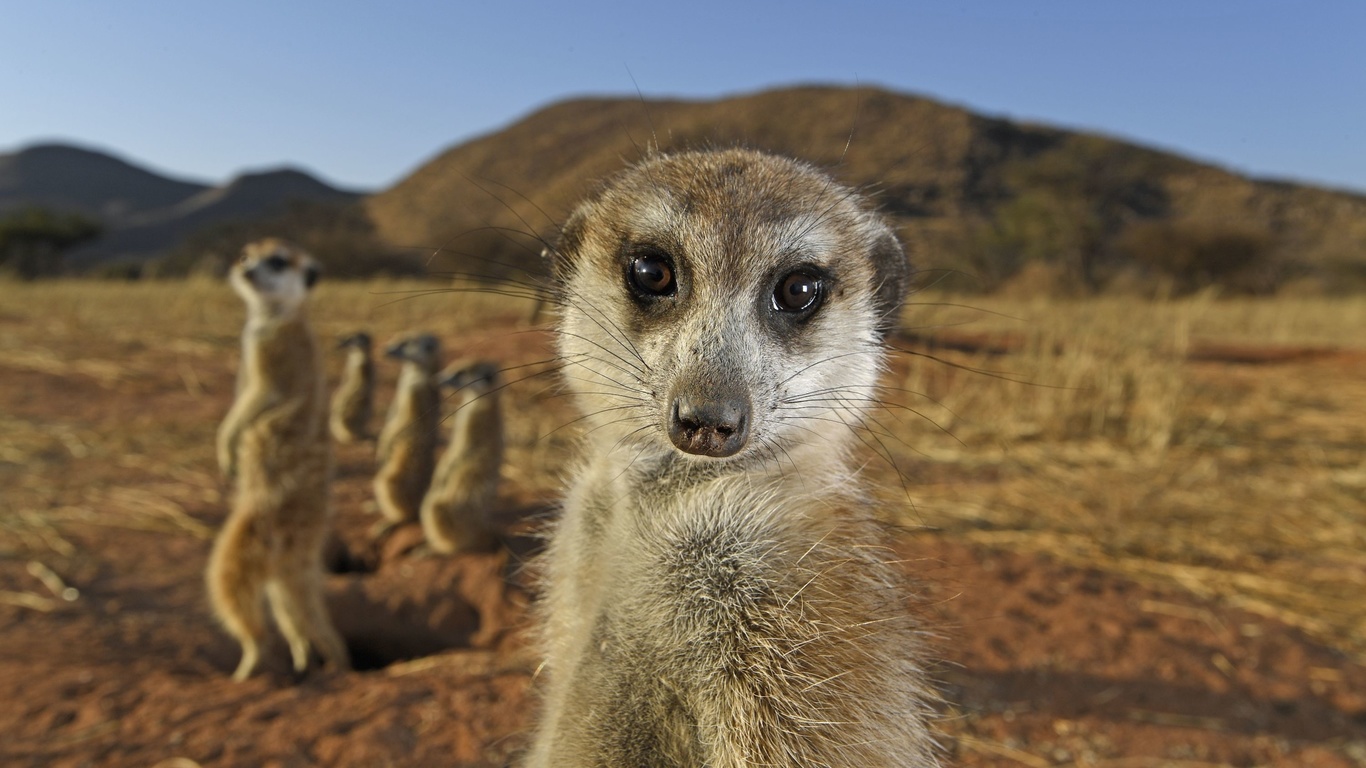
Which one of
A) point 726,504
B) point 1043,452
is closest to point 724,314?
point 726,504

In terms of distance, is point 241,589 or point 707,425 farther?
point 241,589

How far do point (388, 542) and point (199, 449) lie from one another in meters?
1.89

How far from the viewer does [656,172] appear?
70.4 inches

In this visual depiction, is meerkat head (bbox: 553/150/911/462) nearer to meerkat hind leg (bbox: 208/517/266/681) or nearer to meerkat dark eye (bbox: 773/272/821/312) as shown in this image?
meerkat dark eye (bbox: 773/272/821/312)

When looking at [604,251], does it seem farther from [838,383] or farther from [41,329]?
[41,329]

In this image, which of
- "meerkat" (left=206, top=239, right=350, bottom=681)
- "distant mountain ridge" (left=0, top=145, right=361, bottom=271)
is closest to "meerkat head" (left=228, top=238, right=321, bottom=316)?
"meerkat" (left=206, top=239, right=350, bottom=681)

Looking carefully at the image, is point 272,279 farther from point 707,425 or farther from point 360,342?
point 707,425

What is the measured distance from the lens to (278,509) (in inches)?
134

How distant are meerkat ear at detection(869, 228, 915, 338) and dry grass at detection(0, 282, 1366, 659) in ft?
0.54

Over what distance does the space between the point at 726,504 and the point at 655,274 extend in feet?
1.42

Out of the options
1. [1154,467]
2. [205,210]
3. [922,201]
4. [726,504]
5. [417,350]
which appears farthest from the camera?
[205,210]

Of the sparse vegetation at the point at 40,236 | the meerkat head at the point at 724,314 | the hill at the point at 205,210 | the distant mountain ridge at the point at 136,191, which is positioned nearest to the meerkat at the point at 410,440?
the meerkat head at the point at 724,314

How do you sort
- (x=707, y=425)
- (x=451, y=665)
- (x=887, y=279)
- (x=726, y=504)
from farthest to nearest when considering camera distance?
(x=451, y=665), (x=887, y=279), (x=726, y=504), (x=707, y=425)

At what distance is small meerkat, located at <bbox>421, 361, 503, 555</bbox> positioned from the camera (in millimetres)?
3985
